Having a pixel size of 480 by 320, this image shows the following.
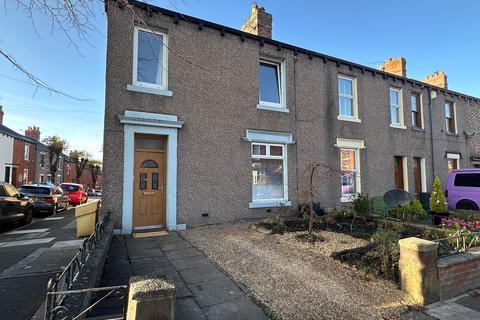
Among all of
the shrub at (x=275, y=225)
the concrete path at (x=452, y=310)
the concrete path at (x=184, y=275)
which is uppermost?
the shrub at (x=275, y=225)

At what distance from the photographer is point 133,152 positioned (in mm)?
7539

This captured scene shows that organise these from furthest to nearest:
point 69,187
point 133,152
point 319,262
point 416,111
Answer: point 69,187
point 416,111
point 133,152
point 319,262

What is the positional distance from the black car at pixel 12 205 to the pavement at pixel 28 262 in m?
0.55

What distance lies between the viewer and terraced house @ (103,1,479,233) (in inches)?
301

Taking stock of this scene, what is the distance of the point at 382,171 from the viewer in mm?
12227

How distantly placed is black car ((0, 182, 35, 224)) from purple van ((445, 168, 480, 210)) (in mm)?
16629

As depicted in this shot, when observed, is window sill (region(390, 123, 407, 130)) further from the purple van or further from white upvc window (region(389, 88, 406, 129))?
the purple van

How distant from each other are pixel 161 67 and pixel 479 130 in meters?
19.1

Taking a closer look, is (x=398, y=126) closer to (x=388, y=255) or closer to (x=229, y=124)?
(x=229, y=124)

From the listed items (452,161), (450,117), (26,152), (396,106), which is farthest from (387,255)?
(26,152)

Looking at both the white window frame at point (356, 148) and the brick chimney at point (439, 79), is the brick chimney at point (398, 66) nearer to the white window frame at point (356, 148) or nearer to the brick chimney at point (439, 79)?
the brick chimney at point (439, 79)

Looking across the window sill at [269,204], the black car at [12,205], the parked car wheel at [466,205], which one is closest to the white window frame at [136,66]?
the window sill at [269,204]

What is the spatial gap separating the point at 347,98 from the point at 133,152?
30.1ft

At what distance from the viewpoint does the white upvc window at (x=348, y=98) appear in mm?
11748
